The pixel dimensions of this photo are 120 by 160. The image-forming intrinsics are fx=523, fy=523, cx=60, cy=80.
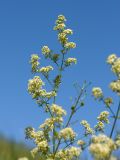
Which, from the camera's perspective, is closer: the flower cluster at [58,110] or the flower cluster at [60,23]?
the flower cluster at [58,110]

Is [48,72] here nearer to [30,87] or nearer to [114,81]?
[30,87]

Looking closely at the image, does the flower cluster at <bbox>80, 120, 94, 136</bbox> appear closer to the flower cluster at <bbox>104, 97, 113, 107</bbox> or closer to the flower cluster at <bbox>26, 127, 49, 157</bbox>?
the flower cluster at <bbox>26, 127, 49, 157</bbox>

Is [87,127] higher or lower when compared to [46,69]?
lower

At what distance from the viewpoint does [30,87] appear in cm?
1521

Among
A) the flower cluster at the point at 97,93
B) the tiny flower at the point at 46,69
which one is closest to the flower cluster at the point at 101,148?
the flower cluster at the point at 97,93

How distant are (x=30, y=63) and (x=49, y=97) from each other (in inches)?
63.6

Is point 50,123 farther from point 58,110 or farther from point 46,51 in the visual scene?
point 46,51

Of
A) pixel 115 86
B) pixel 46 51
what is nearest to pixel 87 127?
pixel 46 51

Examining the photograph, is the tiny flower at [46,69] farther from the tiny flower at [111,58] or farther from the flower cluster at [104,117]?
the tiny flower at [111,58]

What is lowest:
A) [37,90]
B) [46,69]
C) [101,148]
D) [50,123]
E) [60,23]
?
[101,148]

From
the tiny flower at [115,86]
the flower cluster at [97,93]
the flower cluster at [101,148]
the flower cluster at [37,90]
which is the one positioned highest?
the flower cluster at [37,90]

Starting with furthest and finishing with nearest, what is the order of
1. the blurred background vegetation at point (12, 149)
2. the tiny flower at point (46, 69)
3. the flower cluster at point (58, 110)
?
the blurred background vegetation at point (12, 149)
the tiny flower at point (46, 69)
the flower cluster at point (58, 110)

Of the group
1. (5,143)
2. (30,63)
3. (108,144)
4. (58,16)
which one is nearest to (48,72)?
(30,63)

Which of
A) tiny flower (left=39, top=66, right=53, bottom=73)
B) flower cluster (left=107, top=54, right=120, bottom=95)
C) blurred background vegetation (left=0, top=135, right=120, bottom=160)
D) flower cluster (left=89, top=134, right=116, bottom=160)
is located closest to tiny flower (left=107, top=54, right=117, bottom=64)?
flower cluster (left=107, top=54, right=120, bottom=95)
